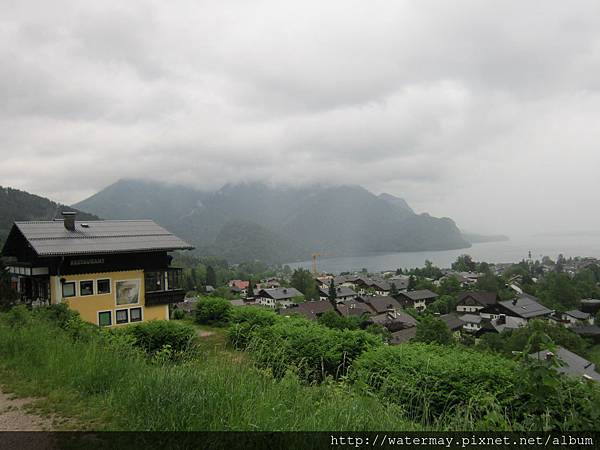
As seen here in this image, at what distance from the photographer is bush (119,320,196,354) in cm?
1009

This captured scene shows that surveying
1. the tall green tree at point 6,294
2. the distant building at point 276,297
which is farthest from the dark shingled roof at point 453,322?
the tall green tree at point 6,294

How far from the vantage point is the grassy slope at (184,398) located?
133 inches

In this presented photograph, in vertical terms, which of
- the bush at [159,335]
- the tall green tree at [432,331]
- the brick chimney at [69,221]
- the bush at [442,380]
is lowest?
the tall green tree at [432,331]

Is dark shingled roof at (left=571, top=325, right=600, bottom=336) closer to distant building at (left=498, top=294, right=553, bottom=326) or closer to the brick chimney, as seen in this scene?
distant building at (left=498, top=294, right=553, bottom=326)

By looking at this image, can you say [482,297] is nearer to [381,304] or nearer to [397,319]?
[381,304]

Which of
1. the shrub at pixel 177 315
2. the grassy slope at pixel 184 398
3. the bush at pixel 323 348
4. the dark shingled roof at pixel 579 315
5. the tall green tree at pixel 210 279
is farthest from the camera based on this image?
the tall green tree at pixel 210 279

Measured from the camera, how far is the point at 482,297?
212 feet

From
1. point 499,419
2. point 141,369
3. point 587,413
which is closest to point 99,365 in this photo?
point 141,369

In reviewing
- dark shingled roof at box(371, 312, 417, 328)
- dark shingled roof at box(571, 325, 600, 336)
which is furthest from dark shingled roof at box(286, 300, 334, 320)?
dark shingled roof at box(571, 325, 600, 336)

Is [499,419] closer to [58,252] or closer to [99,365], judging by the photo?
[99,365]

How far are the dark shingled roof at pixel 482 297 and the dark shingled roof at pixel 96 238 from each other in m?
59.7

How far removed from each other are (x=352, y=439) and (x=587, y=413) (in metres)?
2.89

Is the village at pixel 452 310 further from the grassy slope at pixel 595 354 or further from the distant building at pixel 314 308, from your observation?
the grassy slope at pixel 595 354

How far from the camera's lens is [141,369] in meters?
4.69
